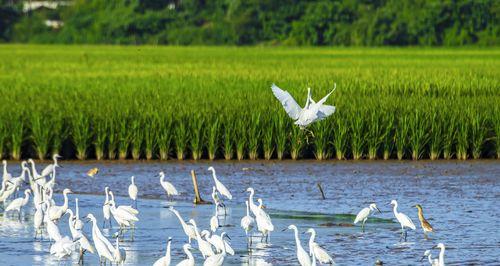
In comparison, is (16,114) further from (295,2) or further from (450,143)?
(295,2)

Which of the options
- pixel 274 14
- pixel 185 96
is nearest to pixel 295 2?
pixel 274 14

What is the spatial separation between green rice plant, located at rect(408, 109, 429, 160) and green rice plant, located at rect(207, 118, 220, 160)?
11.5ft

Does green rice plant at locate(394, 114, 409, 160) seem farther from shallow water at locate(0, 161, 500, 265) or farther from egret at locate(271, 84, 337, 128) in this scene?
egret at locate(271, 84, 337, 128)

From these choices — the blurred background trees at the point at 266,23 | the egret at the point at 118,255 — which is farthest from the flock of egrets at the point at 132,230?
the blurred background trees at the point at 266,23

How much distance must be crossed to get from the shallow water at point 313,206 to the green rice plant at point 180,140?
52 centimetres

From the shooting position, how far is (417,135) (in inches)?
883

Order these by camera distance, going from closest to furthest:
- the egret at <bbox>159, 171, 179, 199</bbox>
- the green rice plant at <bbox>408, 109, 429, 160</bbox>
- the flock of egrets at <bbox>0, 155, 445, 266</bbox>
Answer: the flock of egrets at <bbox>0, 155, 445, 266</bbox> → the egret at <bbox>159, 171, 179, 199</bbox> → the green rice plant at <bbox>408, 109, 429, 160</bbox>

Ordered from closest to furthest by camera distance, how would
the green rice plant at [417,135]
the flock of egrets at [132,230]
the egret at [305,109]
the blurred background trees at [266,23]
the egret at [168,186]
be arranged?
the flock of egrets at [132,230], the egret at [168,186], the egret at [305,109], the green rice plant at [417,135], the blurred background trees at [266,23]

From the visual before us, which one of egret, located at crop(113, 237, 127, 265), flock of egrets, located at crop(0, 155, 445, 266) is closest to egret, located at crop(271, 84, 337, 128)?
flock of egrets, located at crop(0, 155, 445, 266)

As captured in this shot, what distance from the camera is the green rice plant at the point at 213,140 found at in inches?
885

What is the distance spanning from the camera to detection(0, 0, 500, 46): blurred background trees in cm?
7706

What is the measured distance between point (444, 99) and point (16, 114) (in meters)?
9.04

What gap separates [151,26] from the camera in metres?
88.9

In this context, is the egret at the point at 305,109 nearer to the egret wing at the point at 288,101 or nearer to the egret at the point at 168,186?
the egret wing at the point at 288,101
